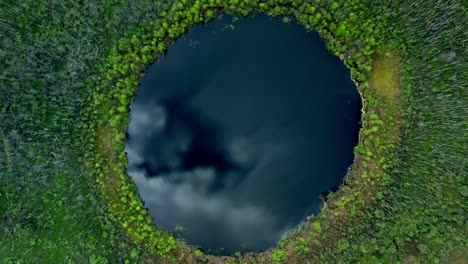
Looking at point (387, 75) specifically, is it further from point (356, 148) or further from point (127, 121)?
point (127, 121)

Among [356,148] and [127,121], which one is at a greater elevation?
[127,121]

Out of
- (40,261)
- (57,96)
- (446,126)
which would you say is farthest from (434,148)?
(40,261)

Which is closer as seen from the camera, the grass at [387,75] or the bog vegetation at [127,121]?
the bog vegetation at [127,121]

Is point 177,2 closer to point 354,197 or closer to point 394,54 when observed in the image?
point 394,54

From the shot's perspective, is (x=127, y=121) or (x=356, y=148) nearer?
(x=356, y=148)

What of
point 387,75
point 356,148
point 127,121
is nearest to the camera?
point 387,75

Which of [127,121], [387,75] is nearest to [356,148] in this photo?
[387,75]

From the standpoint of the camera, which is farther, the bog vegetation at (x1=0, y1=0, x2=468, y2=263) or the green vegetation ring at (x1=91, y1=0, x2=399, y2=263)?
the green vegetation ring at (x1=91, y1=0, x2=399, y2=263)
